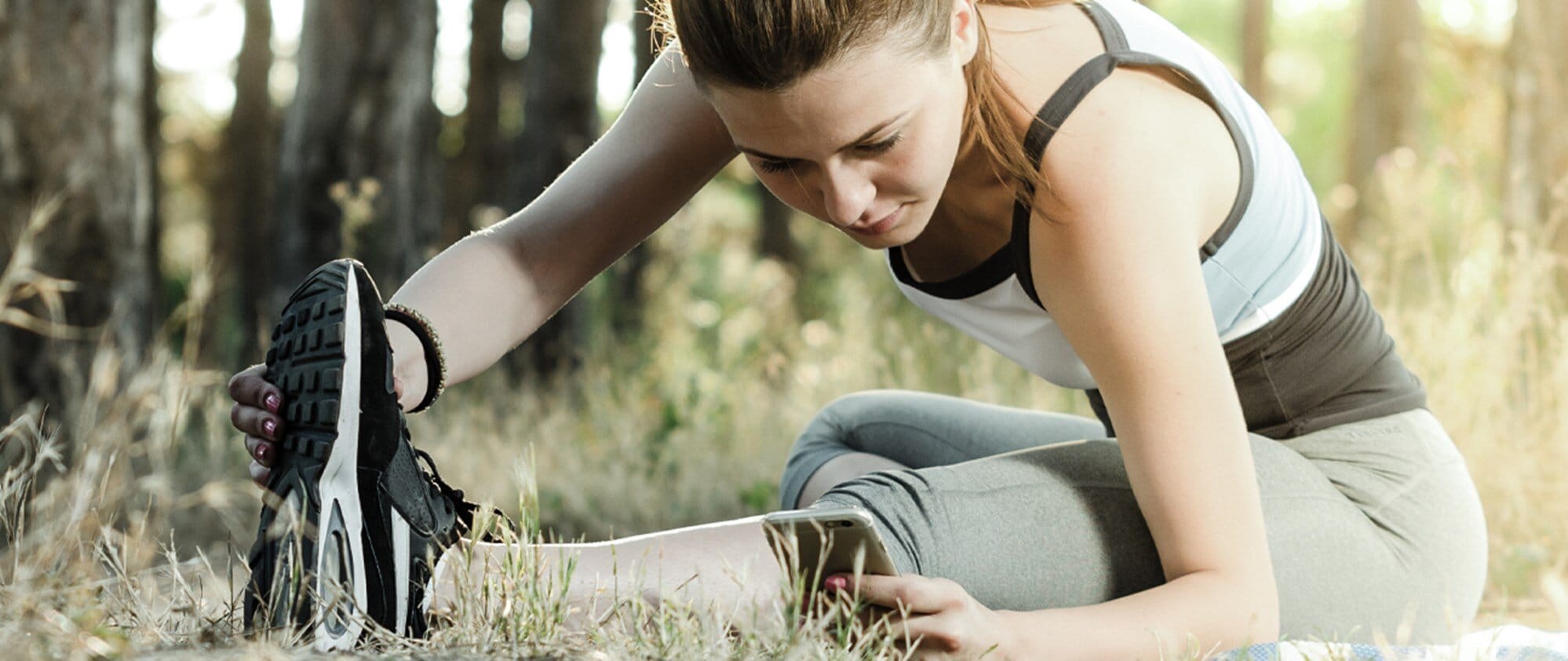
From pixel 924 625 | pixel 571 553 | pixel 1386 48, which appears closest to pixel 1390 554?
pixel 924 625

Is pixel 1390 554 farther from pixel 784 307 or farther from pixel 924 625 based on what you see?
pixel 784 307

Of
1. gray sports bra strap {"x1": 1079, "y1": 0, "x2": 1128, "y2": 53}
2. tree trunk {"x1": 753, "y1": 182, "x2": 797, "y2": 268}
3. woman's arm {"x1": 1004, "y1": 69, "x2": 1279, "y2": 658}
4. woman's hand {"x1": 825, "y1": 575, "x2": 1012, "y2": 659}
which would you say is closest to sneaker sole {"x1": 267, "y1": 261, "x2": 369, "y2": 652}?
woman's hand {"x1": 825, "y1": 575, "x2": 1012, "y2": 659}

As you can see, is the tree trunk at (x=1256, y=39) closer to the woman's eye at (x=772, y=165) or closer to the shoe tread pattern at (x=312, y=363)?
the woman's eye at (x=772, y=165)

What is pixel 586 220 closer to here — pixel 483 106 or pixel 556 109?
pixel 556 109

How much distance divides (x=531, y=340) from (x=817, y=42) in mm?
Answer: 5030

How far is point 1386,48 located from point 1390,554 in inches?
378

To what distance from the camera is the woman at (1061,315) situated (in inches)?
75.7

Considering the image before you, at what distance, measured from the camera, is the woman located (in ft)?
6.31

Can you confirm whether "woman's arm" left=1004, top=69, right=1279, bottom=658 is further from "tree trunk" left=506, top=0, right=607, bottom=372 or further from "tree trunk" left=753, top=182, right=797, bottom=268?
"tree trunk" left=753, top=182, right=797, bottom=268

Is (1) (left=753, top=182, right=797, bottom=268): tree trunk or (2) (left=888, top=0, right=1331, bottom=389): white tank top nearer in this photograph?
(2) (left=888, top=0, right=1331, bottom=389): white tank top

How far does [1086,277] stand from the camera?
1945 millimetres

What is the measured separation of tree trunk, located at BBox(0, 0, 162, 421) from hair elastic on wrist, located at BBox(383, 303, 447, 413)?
2095mm

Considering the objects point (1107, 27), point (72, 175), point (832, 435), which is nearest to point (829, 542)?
point (1107, 27)

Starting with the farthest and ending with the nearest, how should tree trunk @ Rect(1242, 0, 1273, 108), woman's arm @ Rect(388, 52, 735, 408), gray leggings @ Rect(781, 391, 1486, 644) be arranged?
tree trunk @ Rect(1242, 0, 1273, 108) < woman's arm @ Rect(388, 52, 735, 408) < gray leggings @ Rect(781, 391, 1486, 644)
